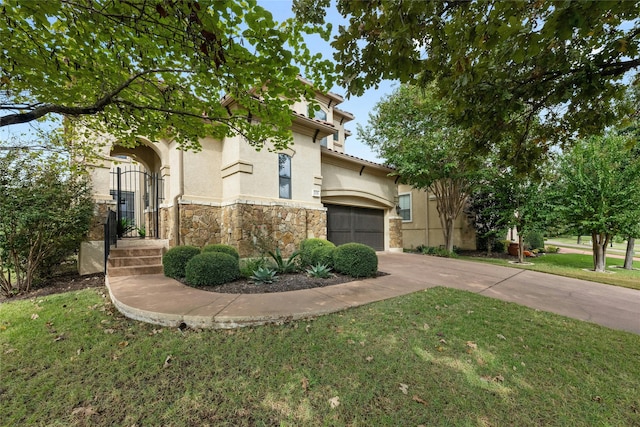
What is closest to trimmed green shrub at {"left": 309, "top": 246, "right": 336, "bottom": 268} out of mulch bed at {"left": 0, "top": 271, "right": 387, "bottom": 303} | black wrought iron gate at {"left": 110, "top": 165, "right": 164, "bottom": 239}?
mulch bed at {"left": 0, "top": 271, "right": 387, "bottom": 303}

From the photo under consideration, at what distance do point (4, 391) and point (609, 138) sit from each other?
50.1 ft

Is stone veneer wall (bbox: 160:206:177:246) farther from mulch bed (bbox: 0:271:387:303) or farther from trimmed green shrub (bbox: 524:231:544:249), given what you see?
trimmed green shrub (bbox: 524:231:544:249)

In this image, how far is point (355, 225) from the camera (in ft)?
39.1

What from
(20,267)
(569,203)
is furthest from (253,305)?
(569,203)

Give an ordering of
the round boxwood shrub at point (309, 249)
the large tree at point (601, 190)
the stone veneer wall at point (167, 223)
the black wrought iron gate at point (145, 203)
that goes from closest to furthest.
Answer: the round boxwood shrub at point (309, 249), the stone veneer wall at point (167, 223), the large tree at point (601, 190), the black wrought iron gate at point (145, 203)

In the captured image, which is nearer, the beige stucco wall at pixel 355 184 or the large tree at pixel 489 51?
the large tree at pixel 489 51

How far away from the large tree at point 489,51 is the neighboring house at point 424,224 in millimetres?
10905

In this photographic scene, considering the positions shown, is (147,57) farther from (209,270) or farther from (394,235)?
(394,235)

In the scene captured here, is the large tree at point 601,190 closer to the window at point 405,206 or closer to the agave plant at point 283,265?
the window at point 405,206

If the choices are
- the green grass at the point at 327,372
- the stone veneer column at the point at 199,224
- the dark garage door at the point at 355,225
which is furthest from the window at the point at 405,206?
the green grass at the point at 327,372

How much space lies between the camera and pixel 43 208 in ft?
17.8

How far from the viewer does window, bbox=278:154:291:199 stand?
28.9ft

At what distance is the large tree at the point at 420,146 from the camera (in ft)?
33.9

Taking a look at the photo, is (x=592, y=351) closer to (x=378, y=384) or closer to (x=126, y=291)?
(x=378, y=384)
